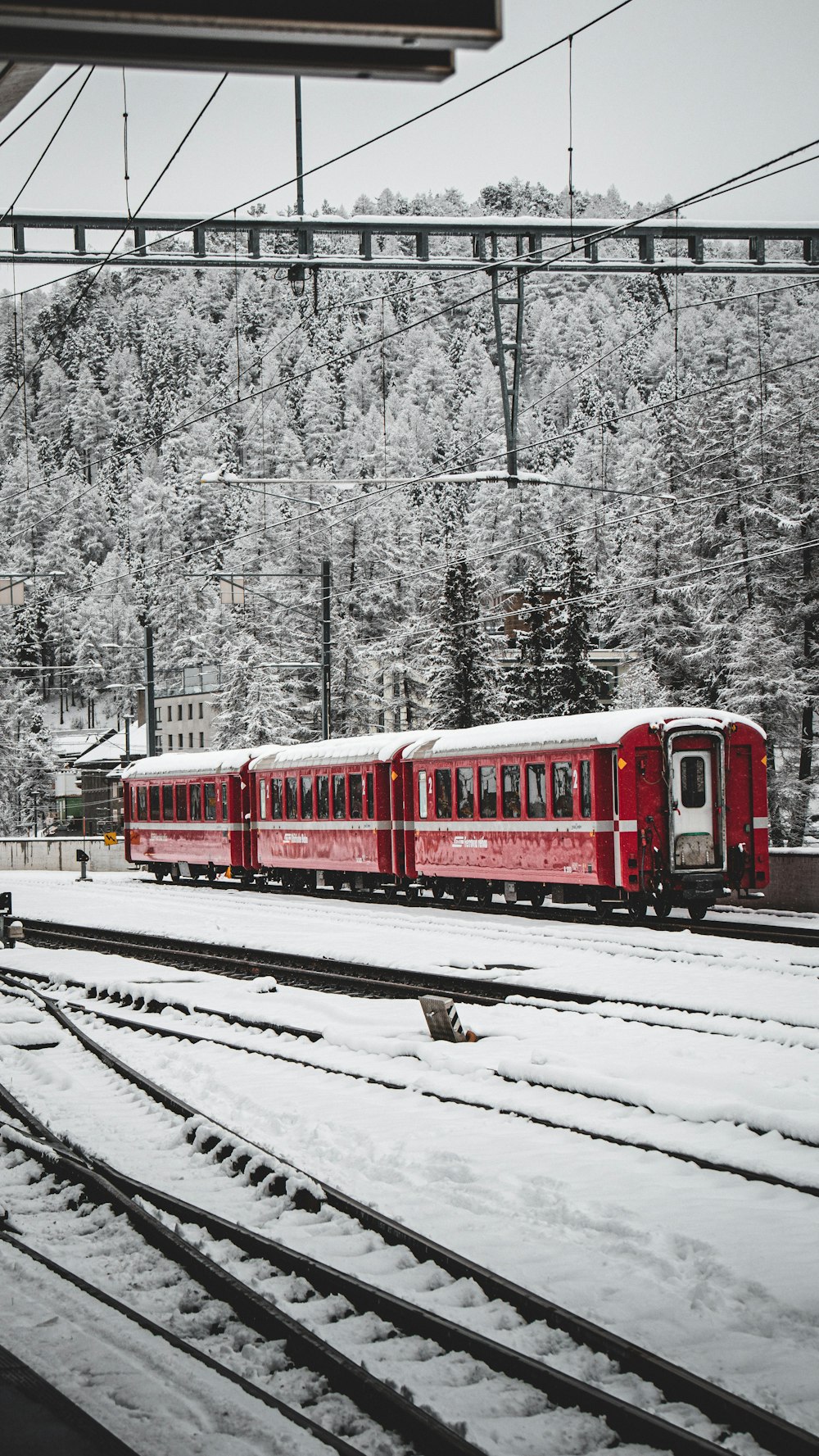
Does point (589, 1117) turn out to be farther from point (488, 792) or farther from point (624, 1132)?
point (488, 792)

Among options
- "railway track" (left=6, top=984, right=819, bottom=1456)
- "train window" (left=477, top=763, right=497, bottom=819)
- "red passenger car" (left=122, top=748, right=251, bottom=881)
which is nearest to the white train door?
"train window" (left=477, top=763, right=497, bottom=819)

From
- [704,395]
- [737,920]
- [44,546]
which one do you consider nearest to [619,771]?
[737,920]

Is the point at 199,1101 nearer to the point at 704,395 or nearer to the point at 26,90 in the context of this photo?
the point at 26,90

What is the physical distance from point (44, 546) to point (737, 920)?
569 feet

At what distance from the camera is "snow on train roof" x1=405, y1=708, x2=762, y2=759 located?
2273 cm

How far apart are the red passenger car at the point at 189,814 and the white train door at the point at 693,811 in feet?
53.7

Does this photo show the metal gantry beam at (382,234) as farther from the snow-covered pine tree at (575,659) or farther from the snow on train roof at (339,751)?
the snow-covered pine tree at (575,659)

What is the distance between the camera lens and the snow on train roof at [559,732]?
→ 22.7m

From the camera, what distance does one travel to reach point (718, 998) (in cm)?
1433

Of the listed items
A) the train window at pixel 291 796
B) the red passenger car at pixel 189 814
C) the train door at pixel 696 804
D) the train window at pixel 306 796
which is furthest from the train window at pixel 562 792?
the red passenger car at pixel 189 814

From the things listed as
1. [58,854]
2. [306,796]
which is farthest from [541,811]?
[58,854]

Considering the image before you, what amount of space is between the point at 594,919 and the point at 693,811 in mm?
2654

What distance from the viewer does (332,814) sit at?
32.2 meters

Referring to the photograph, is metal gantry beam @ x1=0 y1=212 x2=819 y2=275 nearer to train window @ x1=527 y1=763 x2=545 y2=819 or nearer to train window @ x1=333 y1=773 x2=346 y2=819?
train window @ x1=527 y1=763 x2=545 y2=819
